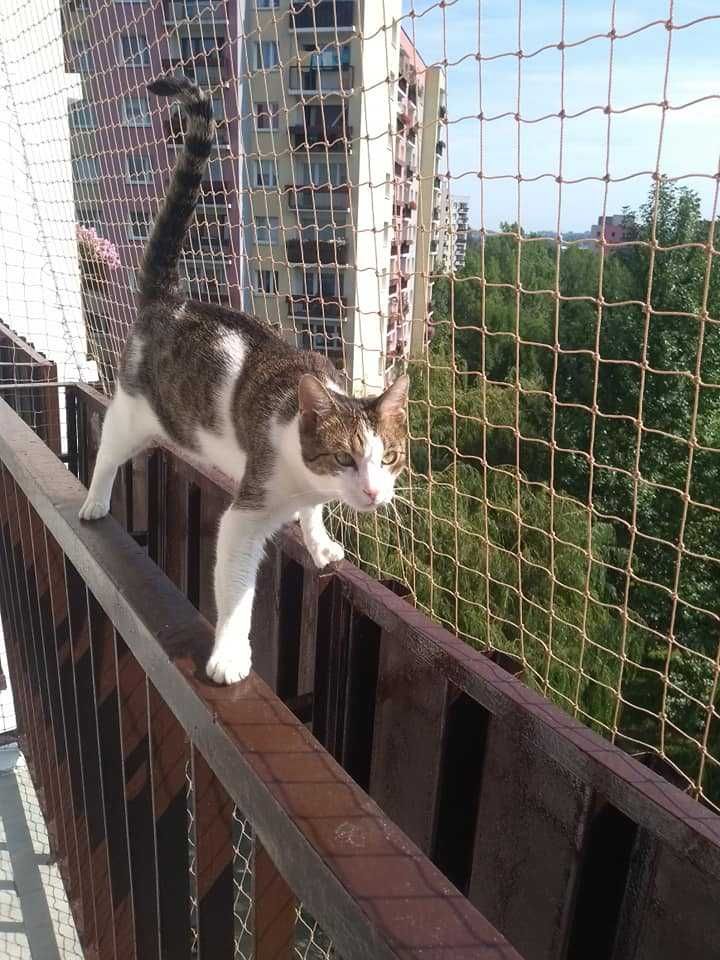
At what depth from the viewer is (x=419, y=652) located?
927 millimetres

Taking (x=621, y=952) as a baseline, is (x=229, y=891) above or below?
above

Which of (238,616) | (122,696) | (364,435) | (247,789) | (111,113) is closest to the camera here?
(247,789)

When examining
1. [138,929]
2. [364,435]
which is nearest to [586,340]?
[364,435]

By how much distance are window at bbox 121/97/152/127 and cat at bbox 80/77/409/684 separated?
5.38 ft

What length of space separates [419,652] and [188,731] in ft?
1.24

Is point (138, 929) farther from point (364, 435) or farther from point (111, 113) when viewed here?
point (111, 113)

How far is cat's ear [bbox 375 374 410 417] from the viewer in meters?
1.25

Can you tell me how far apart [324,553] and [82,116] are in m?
3.62

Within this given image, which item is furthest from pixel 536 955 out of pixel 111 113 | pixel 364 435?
pixel 111 113

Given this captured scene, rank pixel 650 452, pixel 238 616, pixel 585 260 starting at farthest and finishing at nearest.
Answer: pixel 650 452
pixel 585 260
pixel 238 616

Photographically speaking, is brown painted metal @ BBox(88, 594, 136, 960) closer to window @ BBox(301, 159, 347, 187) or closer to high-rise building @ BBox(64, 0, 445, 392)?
high-rise building @ BBox(64, 0, 445, 392)

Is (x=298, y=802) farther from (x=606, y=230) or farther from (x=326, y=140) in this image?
(x=326, y=140)

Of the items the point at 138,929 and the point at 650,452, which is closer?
the point at 138,929

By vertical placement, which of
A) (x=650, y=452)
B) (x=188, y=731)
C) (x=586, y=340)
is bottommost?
(x=650, y=452)
